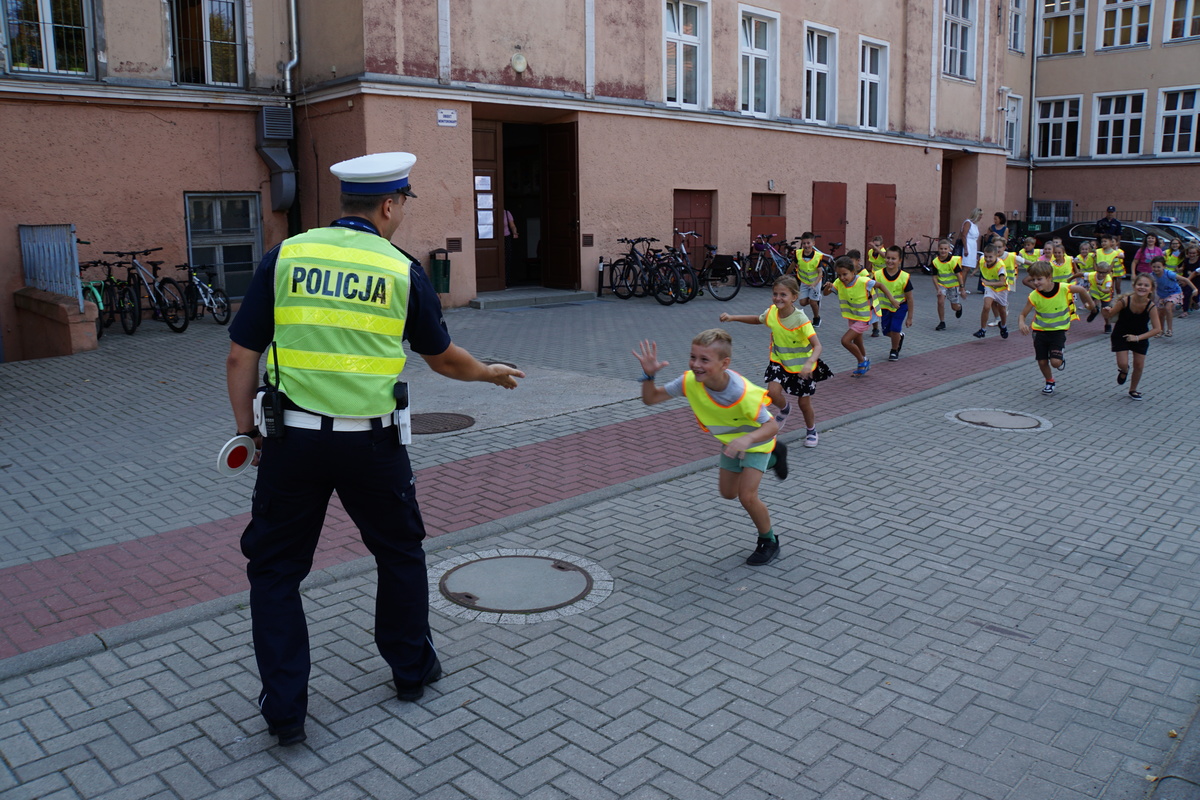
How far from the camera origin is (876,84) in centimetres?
2645

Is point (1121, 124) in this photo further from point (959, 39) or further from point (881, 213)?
point (881, 213)

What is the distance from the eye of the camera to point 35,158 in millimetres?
14742

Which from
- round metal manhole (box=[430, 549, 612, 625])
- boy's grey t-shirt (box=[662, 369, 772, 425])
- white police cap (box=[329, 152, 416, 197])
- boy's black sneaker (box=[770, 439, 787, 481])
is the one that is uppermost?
white police cap (box=[329, 152, 416, 197])

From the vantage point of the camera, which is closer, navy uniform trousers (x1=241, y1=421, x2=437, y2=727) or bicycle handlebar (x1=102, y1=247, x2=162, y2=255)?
navy uniform trousers (x1=241, y1=421, x2=437, y2=727)

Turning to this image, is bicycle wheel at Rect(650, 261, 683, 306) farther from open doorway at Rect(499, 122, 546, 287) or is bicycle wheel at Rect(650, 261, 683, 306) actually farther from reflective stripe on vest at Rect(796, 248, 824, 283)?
reflective stripe on vest at Rect(796, 248, 824, 283)

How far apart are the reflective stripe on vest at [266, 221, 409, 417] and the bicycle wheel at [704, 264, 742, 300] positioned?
645 inches

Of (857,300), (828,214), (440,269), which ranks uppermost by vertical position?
(828,214)

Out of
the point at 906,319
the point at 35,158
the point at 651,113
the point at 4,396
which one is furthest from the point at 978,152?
the point at 4,396

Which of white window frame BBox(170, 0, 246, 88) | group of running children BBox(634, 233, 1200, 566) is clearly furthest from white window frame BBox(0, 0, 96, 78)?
group of running children BBox(634, 233, 1200, 566)

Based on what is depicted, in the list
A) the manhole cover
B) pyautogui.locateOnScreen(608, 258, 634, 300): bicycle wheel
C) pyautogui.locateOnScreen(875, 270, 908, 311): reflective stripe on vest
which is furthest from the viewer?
pyautogui.locateOnScreen(608, 258, 634, 300): bicycle wheel

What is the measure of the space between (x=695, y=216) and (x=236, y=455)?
1900 centimetres

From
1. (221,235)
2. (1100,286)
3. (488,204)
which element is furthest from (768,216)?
(221,235)

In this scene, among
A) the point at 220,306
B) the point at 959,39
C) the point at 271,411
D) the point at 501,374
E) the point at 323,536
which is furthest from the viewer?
the point at 959,39

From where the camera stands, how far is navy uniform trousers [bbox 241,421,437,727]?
3574 mm
